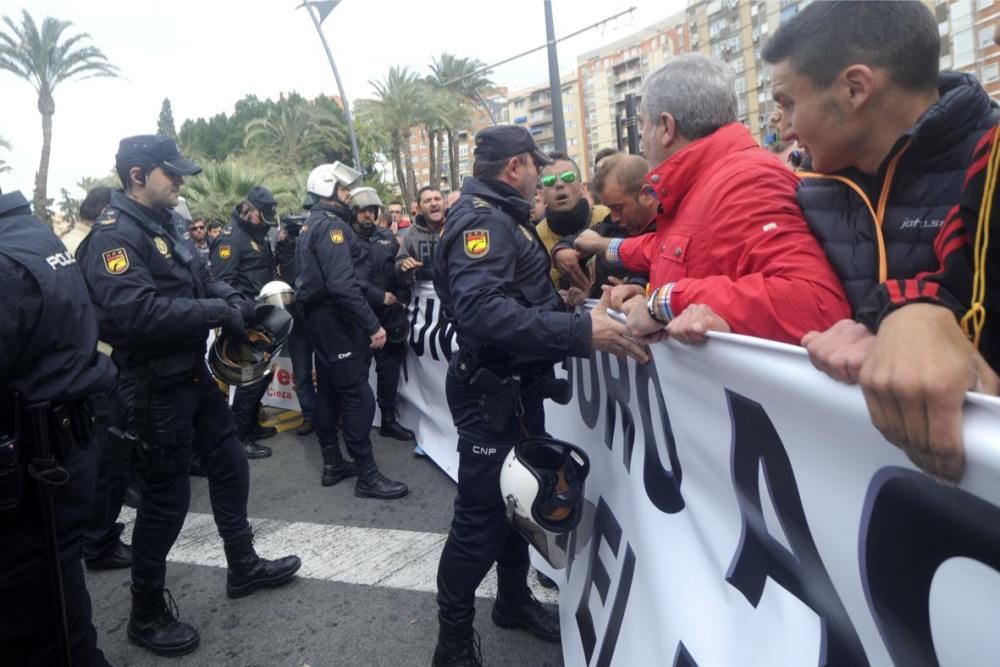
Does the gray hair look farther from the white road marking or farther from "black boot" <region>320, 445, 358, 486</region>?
"black boot" <region>320, 445, 358, 486</region>

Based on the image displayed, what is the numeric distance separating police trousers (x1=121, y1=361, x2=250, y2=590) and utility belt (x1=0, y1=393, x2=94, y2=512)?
0.74 m

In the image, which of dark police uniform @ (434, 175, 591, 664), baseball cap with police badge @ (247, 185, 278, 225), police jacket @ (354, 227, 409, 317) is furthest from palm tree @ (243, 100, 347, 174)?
dark police uniform @ (434, 175, 591, 664)

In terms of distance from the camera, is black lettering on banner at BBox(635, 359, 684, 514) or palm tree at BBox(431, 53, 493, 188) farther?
palm tree at BBox(431, 53, 493, 188)

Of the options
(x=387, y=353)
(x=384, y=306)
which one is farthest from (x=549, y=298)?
(x=387, y=353)

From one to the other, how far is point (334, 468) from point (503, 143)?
2.89 m

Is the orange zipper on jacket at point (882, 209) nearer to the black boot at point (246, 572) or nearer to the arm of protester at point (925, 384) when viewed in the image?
the arm of protester at point (925, 384)

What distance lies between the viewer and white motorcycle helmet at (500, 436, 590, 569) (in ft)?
6.94

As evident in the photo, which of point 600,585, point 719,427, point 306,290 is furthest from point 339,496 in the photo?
point 719,427

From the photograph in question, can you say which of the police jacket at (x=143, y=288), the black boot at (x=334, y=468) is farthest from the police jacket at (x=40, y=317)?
the black boot at (x=334, y=468)

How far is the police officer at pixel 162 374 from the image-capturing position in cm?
272

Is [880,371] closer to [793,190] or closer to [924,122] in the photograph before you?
[924,122]

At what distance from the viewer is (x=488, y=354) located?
2.38 m

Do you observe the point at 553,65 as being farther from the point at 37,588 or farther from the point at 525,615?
the point at 37,588

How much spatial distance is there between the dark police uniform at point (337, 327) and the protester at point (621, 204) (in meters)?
1.91
